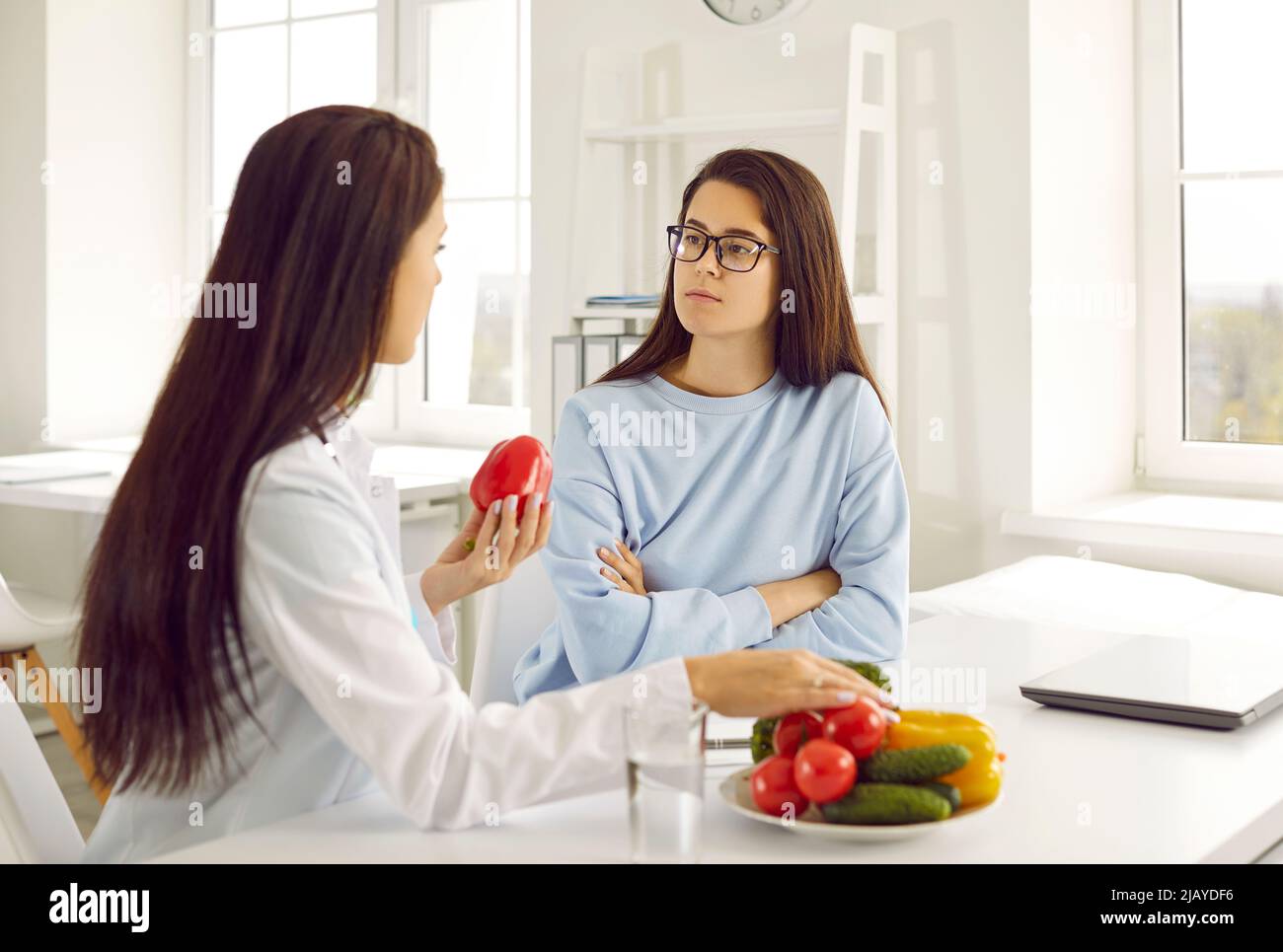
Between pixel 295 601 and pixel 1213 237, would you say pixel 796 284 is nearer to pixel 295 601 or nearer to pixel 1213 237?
pixel 295 601

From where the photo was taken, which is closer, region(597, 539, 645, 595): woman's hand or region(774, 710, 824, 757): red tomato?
region(774, 710, 824, 757): red tomato

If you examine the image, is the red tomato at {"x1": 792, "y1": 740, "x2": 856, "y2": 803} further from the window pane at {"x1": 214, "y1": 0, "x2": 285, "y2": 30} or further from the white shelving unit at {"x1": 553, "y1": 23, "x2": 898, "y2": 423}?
the window pane at {"x1": 214, "y1": 0, "x2": 285, "y2": 30}

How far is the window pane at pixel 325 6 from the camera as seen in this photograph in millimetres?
4176

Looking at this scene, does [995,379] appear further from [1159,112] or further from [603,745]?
[603,745]

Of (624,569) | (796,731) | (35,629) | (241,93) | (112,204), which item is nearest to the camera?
(796,731)

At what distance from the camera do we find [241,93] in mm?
4504

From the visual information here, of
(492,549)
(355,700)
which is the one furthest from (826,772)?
(492,549)

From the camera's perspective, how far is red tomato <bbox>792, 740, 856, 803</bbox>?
996mm

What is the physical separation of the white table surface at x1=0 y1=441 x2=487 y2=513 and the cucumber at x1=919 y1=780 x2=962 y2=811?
208 centimetres

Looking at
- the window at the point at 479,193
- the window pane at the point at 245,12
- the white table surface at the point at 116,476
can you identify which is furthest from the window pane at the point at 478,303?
the window pane at the point at 245,12

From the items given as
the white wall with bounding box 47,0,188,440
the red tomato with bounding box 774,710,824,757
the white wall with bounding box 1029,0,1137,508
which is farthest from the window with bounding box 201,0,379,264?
the red tomato with bounding box 774,710,824,757

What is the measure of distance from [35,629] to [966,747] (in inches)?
103

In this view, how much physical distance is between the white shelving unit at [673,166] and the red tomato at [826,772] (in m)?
1.90

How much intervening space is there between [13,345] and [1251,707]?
3.93 m
